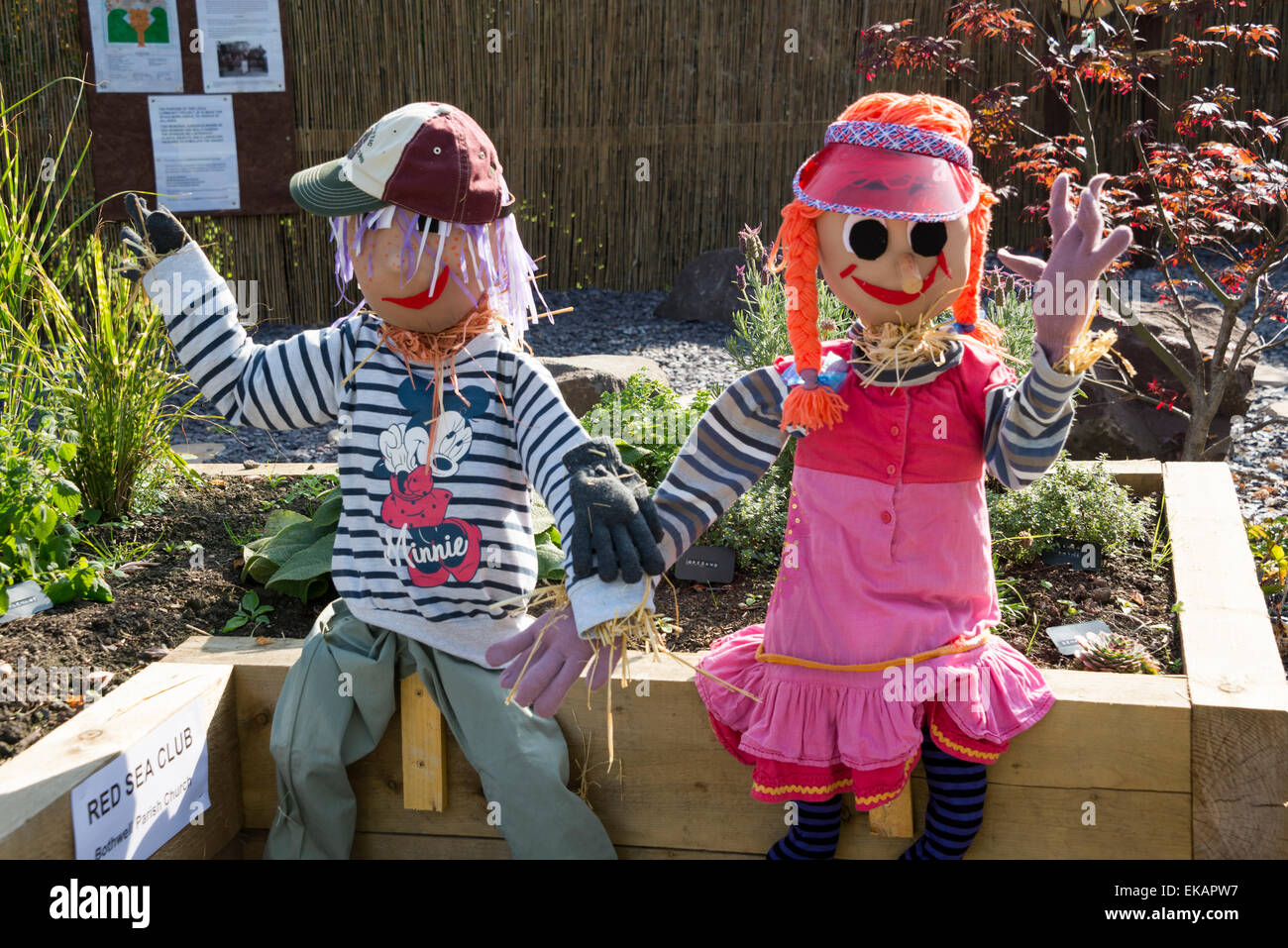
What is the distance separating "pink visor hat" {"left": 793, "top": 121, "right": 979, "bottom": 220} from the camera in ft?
5.51

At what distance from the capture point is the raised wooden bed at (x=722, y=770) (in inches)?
69.6

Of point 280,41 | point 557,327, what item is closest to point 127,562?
point 557,327

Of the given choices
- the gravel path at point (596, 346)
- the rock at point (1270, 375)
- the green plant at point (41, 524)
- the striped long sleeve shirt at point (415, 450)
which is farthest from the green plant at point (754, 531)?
the rock at point (1270, 375)

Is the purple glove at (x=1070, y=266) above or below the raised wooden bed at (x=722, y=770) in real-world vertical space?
above

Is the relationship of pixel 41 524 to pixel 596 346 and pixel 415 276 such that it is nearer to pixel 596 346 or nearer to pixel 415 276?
pixel 415 276

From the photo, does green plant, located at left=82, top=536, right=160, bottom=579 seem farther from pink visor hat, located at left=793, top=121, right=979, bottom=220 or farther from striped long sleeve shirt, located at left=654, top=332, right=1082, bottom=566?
pink visor hat, located at left=793, top=121, right=979, bottom=220

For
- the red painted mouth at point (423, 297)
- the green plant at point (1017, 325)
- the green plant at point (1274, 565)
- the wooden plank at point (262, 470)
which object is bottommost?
the green plant at point (1274, 565)

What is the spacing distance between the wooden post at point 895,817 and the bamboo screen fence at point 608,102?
5.76 metres

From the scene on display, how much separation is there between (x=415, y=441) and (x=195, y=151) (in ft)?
17.7

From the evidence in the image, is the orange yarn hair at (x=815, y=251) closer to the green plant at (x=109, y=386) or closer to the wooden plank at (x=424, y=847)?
the wooden plank at (x=424, y=847)

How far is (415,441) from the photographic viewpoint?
1867 mm

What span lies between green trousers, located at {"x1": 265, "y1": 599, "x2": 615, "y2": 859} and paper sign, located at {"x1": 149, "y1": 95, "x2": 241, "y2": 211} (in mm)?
5261
